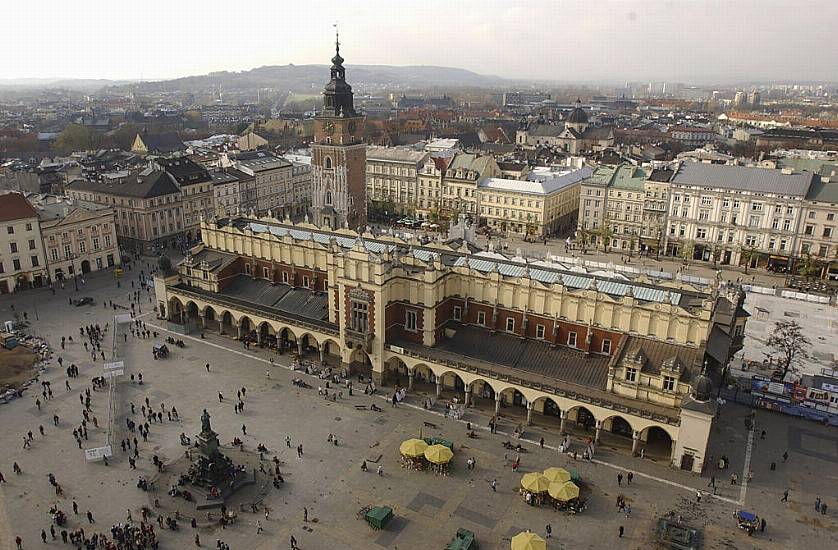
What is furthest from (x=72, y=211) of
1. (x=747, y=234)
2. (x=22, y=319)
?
(x=747, y=234)

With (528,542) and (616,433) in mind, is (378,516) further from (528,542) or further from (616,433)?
(616,433)

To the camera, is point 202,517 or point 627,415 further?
point 627,415

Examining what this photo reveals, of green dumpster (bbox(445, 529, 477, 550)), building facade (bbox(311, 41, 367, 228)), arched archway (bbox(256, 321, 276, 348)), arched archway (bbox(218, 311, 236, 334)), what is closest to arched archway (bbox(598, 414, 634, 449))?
green dumpster (bbox(445, 529, 477, 550))

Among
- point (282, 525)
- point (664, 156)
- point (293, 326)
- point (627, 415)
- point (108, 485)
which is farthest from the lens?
point (664, 156)

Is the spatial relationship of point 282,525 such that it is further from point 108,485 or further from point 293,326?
point 293,326

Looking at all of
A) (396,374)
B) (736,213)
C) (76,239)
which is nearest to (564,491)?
(396,374)

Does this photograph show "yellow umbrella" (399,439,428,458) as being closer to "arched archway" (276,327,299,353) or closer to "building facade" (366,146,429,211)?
"arched archway" (276,327,299,353)

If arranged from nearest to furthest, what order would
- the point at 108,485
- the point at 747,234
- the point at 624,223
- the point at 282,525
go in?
1. the point at 282,525
2. the point at 108,485
3. the point at 747,234
4. the point at 624,223
